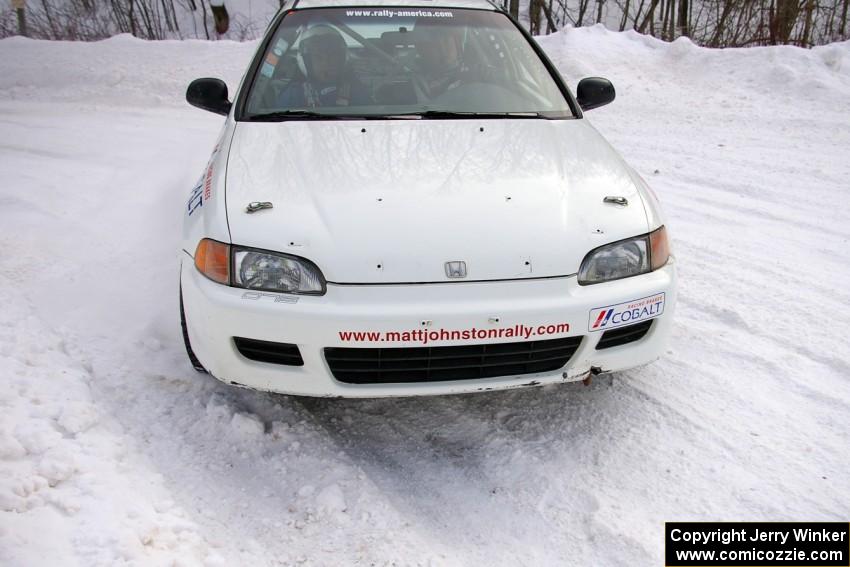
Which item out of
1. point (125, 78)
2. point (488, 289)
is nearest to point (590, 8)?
point (125, 78)

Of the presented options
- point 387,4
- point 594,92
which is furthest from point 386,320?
point 387,4

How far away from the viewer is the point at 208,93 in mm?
3467

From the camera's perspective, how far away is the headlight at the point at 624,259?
224 cm

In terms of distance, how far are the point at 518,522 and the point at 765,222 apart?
3084 mm

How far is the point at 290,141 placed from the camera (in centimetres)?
276

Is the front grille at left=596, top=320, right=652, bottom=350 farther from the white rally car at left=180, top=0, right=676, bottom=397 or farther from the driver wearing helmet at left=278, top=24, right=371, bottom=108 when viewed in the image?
the driver wearing helmet at left=278, top=24, right=371, bottom=108

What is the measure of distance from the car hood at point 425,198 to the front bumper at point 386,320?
0.20 feet

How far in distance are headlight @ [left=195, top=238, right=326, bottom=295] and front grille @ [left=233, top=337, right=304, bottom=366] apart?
0.17m

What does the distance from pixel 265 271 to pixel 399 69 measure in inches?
64.7

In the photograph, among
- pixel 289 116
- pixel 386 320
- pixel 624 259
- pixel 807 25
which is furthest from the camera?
pixel 807 25

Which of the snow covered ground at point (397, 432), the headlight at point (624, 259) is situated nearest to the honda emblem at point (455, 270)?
the headlight at point (624, 259)

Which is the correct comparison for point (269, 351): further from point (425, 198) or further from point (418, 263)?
point (425, 198)

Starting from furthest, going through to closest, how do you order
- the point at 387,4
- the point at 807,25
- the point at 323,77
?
the point at 807,25 < the point at 387,4 < the point at 323,77

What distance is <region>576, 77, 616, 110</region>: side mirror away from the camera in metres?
3.58
